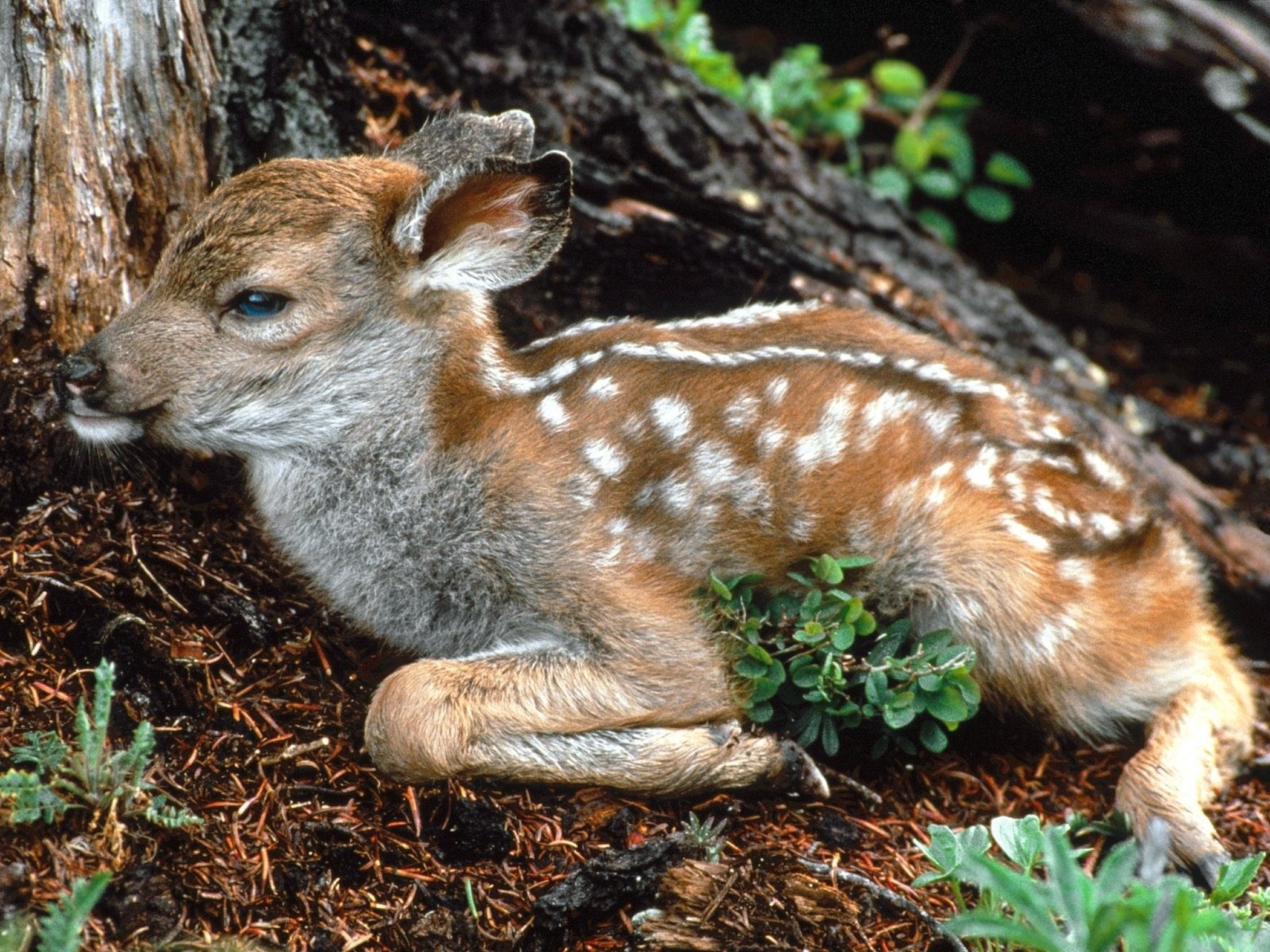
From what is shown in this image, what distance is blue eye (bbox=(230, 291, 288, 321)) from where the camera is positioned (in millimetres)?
3721

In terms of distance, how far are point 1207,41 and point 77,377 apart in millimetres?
4719

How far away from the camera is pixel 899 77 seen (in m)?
6.58

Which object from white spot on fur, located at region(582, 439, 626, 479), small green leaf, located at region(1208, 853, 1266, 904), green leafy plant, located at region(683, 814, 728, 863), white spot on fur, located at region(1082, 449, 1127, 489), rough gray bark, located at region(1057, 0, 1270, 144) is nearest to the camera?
small green leaf, located at region(1208, 853, 1266, 904)

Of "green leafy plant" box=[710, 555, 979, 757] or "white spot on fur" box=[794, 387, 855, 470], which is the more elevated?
"white spot on fur" box=[794, 387, 855, 470]

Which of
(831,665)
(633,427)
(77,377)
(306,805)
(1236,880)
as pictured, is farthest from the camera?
(633,427)

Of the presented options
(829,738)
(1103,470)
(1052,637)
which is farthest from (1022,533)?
(829,738)

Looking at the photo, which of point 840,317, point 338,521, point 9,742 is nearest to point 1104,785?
point 840,317

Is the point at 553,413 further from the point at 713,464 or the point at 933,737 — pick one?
the point at 933,737

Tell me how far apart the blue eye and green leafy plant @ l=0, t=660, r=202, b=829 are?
115cm

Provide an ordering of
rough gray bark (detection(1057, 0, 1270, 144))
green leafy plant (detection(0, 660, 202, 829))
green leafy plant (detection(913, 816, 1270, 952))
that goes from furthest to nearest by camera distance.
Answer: rough gray bark (detection(1057, 0, 1270, 144))
green leafy plant (detection(0, 660, 202, 829))
green leafy plant (detection(913, 816, 1270, 952))

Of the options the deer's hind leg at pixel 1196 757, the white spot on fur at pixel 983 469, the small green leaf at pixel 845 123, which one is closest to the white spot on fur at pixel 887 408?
the white spot on fur at pixel 983 469

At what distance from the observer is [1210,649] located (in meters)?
4.43

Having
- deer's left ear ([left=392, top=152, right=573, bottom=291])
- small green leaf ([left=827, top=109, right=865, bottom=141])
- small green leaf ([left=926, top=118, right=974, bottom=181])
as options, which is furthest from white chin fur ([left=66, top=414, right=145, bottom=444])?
small green leaf ([left=926, top=118, right=974, bottom=181])

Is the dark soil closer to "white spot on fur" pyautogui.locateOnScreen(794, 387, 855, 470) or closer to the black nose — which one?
the black nose
